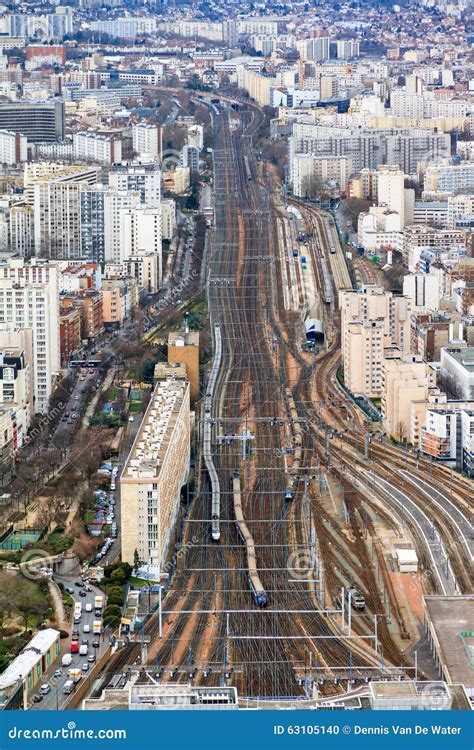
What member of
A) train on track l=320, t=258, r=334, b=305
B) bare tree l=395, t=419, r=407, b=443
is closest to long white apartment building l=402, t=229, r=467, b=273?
train on track l=320, t=258, r=334, b=305

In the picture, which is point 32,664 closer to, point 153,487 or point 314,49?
point 153,487

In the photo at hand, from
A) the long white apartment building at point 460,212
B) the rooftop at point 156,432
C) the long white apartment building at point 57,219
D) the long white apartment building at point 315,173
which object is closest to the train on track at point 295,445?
the rooftop at point 156,432

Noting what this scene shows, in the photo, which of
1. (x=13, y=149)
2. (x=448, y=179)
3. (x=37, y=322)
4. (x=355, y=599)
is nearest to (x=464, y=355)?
(x=37, y=322)

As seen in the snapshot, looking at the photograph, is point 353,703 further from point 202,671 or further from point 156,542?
point 156,542

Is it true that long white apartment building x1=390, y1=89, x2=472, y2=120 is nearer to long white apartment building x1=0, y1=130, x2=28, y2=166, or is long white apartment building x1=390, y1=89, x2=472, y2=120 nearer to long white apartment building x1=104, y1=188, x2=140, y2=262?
long white apartment building x1=0, y1=130, x2=28, y2=166

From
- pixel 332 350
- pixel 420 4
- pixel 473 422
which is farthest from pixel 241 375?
pixel 420 4

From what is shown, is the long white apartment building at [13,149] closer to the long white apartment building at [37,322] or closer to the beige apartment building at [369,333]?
the beige apartment building at [369,333]
